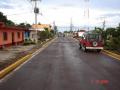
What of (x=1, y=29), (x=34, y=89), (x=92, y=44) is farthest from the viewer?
(x=1, y=29)

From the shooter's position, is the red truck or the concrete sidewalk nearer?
the concrete sidewalk

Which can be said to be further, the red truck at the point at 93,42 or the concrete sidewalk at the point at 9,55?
the red truck at the point at 93,42

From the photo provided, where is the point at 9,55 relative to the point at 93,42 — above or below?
below

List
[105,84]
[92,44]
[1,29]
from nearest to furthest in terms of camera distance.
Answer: [105,84], [92,44], [1,29]

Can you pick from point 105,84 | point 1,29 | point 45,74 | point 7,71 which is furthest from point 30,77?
point 1,29

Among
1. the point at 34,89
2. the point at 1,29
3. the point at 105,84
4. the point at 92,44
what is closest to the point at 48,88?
the point at 34,89

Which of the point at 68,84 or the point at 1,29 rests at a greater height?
the point at 1,29

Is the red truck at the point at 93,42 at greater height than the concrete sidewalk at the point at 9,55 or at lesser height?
greater

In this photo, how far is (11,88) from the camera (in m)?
11.2

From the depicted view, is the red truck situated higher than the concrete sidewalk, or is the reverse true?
the red truck

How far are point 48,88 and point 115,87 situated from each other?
8.30 feet

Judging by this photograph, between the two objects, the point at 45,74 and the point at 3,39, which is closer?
the point at 45,74

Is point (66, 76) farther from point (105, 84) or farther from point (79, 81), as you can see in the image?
point (105, 84)

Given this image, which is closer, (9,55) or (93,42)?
(9,55)
